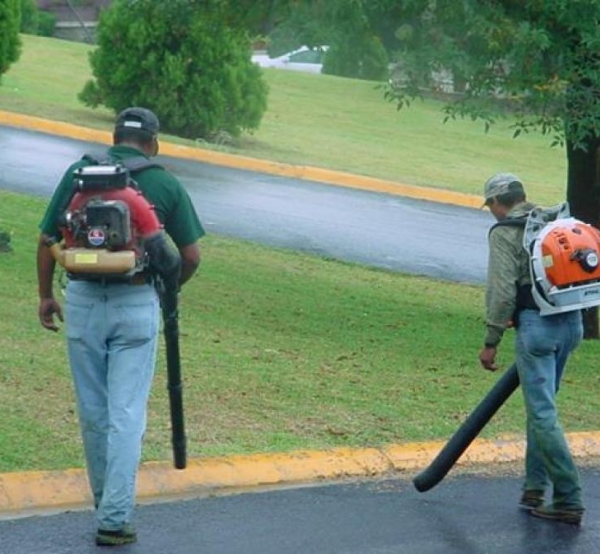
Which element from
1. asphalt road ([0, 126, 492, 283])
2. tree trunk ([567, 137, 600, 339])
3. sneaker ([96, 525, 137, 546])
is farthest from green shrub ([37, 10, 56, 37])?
sneaker ([96, 525, 137, 546])

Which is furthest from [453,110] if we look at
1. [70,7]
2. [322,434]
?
[70,7]

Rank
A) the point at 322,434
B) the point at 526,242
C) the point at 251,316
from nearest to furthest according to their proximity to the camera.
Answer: the point at 526,242
the point at 322,434
the point at 251,316

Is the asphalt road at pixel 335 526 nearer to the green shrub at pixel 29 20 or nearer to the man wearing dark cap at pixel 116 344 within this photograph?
the man wearing dark cap at pixel 116 344

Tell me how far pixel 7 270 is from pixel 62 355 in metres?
2.55

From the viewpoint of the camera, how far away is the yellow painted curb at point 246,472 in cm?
734

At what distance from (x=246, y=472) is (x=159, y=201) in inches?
73.7

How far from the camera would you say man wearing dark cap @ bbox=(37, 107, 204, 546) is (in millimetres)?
6586

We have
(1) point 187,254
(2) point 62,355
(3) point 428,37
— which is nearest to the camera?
(1) point 187,254

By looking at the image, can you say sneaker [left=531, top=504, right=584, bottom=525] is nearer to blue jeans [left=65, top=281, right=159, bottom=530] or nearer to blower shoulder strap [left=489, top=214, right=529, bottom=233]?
blower shoulder strap [left=489, top=214, right=529, bottom=233]

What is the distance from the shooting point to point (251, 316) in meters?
12.0

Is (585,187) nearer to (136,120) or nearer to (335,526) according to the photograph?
(335,526)

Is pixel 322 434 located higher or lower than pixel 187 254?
lower

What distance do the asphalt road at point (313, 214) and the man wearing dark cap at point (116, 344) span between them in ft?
30.7

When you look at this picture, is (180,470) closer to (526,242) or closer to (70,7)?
(526,242)
